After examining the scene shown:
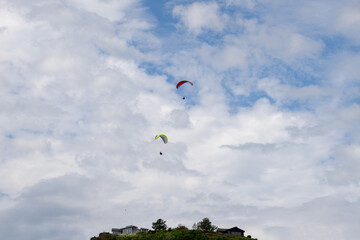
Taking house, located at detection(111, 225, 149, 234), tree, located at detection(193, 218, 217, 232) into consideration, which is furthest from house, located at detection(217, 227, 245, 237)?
house, located at detection(111, 225, 149, 234)

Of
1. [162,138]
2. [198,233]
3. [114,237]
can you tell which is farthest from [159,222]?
[162,138]

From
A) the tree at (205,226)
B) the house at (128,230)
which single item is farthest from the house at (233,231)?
the house at (128,230)

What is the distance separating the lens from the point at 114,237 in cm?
14525

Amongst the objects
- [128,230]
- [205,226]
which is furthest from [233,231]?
[128,230]

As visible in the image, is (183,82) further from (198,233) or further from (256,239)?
(256,239)

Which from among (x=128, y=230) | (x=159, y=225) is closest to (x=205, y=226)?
(x=159, y=225)

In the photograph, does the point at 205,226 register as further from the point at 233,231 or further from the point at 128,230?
the point at 128,230

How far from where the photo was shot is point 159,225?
14775cm

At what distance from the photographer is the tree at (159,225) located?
147m

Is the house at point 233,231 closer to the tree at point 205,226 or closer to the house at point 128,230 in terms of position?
the tree at point 205,226

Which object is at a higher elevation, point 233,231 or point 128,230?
point 128,230

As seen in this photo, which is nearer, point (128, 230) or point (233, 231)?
point (233, 231)

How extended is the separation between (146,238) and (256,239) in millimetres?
35664

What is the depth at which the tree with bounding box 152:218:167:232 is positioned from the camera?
484 ft
